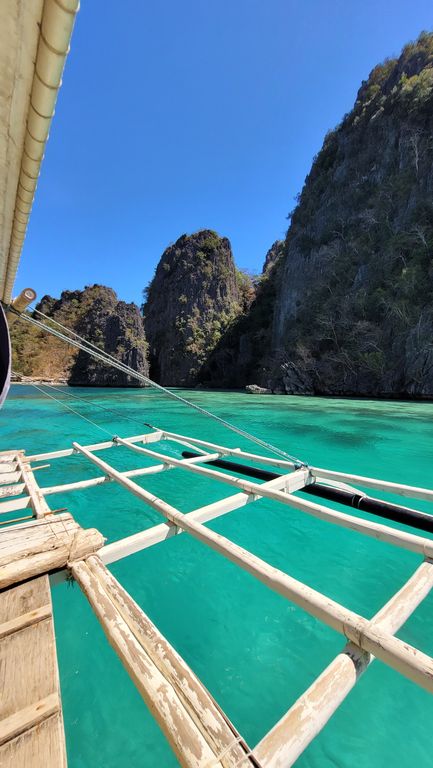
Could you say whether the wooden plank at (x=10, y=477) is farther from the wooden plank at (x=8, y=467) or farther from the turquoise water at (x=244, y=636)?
the turquoise water at (x=244, y=636)

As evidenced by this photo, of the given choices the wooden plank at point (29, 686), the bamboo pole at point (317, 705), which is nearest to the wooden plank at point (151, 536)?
the wooden plank at point (29, 686)

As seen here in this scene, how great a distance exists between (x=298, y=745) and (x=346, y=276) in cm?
4094

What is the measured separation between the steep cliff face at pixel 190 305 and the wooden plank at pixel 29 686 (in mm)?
54325

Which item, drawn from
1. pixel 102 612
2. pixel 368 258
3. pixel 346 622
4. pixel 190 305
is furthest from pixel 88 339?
pixel 346 622

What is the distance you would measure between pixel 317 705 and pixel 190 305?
6300 cm

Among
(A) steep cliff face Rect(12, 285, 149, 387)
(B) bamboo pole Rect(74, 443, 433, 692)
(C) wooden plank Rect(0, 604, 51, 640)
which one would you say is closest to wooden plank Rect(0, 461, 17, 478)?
(C) wooden plank Rect(0, 604, 51, 640)

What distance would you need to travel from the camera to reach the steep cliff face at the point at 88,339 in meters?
54.5

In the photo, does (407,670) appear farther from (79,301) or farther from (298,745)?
(79,301)

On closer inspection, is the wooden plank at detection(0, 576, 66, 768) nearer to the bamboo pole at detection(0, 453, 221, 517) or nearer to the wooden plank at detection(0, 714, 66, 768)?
the wooden plank at detection(0, 714, 66, 768)

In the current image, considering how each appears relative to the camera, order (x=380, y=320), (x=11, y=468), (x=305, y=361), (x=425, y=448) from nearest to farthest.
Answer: (x=11, y=468) < (x=425, y=448) < (x=380, y=320) < (x=305, y=361)

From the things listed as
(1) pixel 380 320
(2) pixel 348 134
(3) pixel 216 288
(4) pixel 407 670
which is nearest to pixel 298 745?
(4) pixel 407 670

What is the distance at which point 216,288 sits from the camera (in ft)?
210

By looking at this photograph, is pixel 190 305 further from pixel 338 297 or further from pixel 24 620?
pixel 24 620

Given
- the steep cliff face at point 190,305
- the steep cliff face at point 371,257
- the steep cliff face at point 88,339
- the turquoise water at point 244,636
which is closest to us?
the turquoise water at point 244,636
